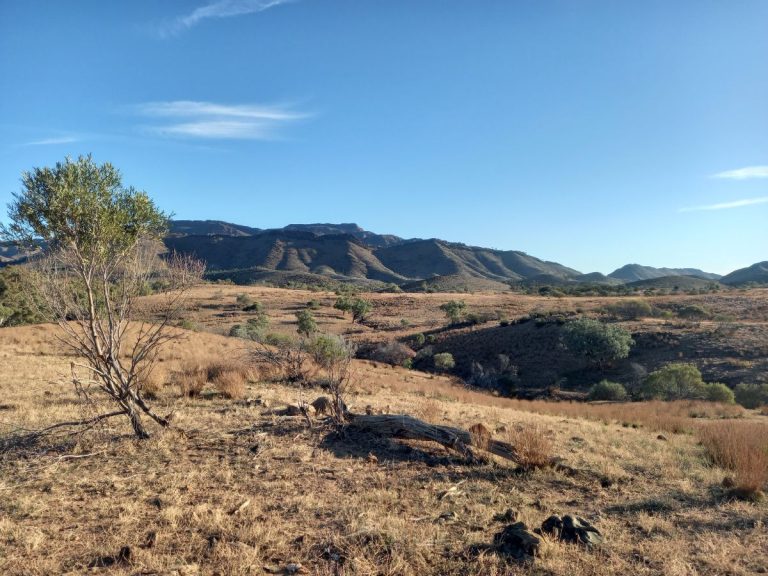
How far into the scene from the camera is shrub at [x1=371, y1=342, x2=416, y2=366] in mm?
36947

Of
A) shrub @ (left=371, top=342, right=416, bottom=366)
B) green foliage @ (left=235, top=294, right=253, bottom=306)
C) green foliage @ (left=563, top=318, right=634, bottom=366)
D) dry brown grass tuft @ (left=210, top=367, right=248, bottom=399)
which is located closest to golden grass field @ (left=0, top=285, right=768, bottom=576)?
dry brown grass tuft @ (left=210, top=367, right=248, bottom=399)

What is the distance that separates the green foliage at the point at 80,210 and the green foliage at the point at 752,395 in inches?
1083

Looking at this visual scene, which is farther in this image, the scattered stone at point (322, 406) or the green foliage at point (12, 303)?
the green foliage at point (12, 303)

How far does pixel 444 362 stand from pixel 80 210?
Answer: 32390mm

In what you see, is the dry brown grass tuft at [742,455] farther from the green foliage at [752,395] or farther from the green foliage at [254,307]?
the green foliage at [254,307]

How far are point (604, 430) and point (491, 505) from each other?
7687 mm

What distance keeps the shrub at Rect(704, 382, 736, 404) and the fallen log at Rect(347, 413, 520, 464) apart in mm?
20609

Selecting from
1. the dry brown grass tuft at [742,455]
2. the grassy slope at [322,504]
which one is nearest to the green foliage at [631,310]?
the dry brown grass tuft at [742,455]

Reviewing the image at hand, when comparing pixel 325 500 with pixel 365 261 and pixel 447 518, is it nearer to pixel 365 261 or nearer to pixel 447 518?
pixel 447 518

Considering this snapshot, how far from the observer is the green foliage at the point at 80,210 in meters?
6.86

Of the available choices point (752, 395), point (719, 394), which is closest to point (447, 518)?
point (719, 394)

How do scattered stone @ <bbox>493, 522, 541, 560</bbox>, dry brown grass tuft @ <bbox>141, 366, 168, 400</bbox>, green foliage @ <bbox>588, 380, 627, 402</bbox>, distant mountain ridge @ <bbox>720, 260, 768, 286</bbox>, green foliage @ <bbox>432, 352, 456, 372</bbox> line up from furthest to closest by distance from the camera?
→ distant mountain ridge @ <bbox>720, 260, 768, 286</bbox> < green foliage @ <bbox>432, 352, 456, 372</bbox> < green foliage @ <bbox>588, 380, 627, 402</bbox> < dry brown grass tuft @ <bbox>141, 366, 168, 400</bbox> < scattered stone @ <bbox>493, 522, 541, 560</bbox>

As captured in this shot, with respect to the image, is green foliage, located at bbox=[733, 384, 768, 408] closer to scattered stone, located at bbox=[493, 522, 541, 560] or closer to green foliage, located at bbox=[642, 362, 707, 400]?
green foliage, located at bbox=[642, 362, 707, 400]

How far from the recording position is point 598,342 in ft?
111
